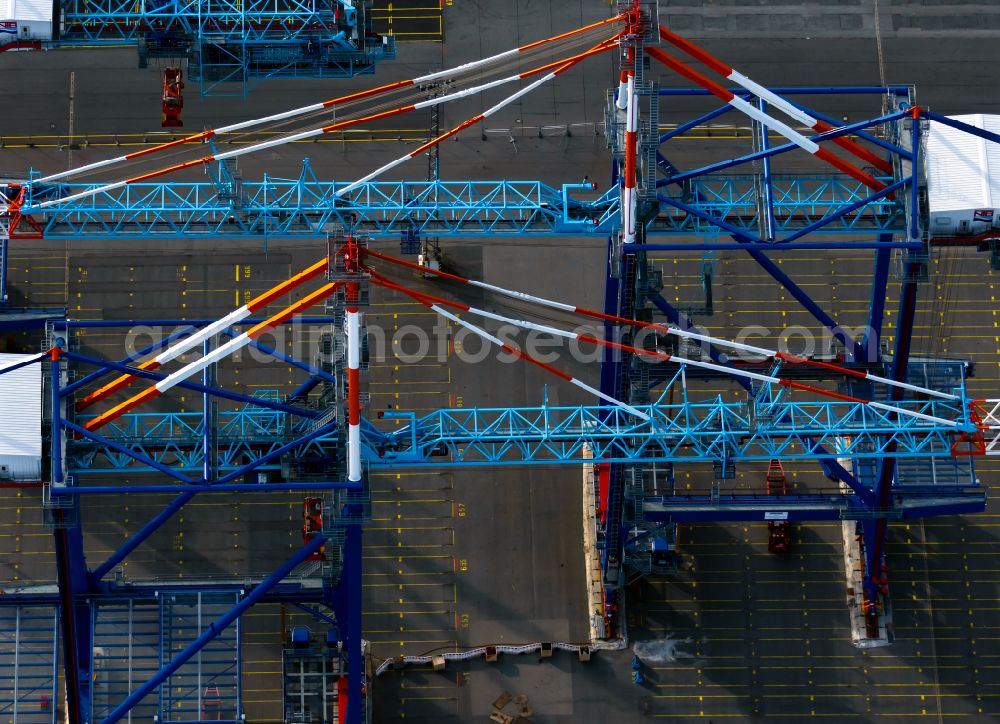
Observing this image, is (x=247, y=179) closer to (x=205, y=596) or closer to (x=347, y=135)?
(x=347, y=135)

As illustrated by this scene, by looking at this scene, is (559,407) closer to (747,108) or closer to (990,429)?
(747,108)

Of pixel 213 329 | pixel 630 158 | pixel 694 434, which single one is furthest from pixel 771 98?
pixel 213 329

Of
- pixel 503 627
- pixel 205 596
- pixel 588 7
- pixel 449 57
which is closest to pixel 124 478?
pixel 205 596

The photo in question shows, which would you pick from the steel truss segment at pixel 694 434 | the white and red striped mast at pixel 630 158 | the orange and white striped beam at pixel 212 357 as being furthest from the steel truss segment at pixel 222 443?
the white and red striped mast at pixel 630 158

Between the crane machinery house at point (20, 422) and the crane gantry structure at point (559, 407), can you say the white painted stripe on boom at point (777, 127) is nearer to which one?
the crane gantry structure at point (559, 407)

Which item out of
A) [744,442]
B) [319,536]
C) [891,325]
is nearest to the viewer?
[319,536]

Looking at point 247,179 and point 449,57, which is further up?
point 449,57

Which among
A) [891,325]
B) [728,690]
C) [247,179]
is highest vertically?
[247,179]
